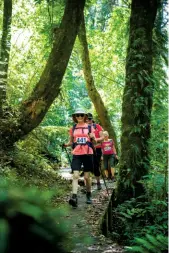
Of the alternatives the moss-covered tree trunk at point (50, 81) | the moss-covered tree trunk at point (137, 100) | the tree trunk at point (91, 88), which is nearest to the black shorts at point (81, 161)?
the moss-covered tree trunk at point (137, 100)

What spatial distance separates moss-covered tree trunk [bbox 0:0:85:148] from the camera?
9.95 meters

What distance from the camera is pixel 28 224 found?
148 cm

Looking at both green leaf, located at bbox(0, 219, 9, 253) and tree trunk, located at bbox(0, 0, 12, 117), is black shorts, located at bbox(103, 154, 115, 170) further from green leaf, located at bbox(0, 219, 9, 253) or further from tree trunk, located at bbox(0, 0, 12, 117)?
green leaf, located at bbox(0, 219, 9, 253)

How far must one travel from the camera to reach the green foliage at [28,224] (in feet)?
4.69

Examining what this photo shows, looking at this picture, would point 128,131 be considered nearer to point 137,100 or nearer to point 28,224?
point 137,100

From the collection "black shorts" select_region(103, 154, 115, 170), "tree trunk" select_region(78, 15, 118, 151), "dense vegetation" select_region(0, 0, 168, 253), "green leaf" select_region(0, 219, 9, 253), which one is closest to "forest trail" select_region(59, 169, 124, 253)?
"dense vegetation" select_region(0, 0, 168, 253)

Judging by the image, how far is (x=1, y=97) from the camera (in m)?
10.5

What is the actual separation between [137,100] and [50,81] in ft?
11.3

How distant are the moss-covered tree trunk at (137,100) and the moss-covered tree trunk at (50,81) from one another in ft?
9.10

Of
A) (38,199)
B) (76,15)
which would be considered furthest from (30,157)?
(38,199)

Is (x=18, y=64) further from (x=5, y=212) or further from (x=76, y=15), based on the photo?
(x=5, y=212)

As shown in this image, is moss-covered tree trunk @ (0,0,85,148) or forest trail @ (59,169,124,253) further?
moss-covered tree trunk @ (0,0,85,148)

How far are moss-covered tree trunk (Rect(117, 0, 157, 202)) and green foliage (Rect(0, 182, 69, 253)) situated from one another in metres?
5.78

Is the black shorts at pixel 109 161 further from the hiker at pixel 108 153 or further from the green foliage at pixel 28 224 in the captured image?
the green foliage at pixel 28 224
